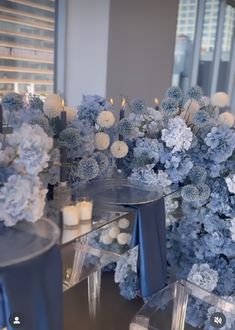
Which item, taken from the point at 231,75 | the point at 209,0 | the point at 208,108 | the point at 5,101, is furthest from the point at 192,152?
the point at 231,75

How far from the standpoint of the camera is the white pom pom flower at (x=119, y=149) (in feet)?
4.68

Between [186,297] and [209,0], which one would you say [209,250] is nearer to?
[186,297]

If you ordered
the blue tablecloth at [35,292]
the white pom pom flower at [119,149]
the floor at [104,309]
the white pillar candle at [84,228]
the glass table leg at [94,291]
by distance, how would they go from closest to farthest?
the blue tablecloth at [35,292]
the white pillar candle at [84,228]
the white pom pom flower at [119,149]
the floor at [104,309]
the glass table leg at [94,291]

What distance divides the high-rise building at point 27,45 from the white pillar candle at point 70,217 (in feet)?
4.21

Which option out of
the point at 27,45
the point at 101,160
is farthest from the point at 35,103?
the point at 27,45

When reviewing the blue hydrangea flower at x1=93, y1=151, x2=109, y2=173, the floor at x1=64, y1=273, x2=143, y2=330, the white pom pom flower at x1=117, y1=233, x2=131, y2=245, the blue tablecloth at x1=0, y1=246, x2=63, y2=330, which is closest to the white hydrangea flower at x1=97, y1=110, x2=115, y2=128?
the blue hydrangea flower at x1=93, y1=151, x2=109, y2=173

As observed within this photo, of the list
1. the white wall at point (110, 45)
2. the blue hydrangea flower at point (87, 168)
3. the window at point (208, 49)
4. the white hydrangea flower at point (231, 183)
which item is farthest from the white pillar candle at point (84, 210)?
the window at point (208, 49)

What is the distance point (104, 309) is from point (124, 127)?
3.26 ft

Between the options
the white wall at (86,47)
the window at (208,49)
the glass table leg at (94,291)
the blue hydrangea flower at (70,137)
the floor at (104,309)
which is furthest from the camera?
the window at (208,49)

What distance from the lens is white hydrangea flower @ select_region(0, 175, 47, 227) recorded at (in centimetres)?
86

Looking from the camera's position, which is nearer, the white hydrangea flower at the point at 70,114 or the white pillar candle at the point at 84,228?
the white pillar candle at the point at 84,228

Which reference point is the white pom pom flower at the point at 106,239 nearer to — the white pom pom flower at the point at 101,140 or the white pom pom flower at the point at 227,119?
the white pom pom flower at the point at 101,140

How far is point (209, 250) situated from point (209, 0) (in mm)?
4120

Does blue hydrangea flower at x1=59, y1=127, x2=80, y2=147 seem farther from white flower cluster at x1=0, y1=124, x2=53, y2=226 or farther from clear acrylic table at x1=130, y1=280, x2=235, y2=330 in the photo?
clear acrylic table at x1=130, y1=280, x2=235, y2=330
